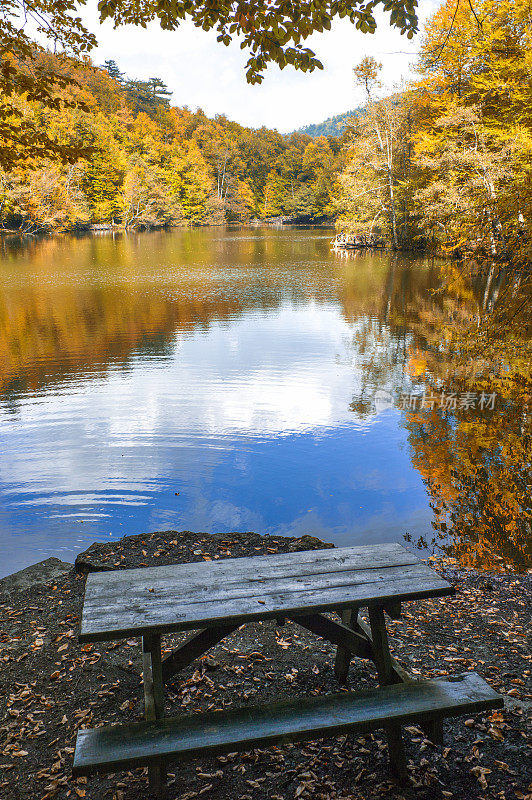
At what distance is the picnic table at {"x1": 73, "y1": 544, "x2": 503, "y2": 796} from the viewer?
1938mm

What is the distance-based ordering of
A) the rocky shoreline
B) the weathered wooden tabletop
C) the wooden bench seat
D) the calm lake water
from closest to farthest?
the wooden bench seat, the weathered wooden tabletop, the rocky shoreline, the calm lake water

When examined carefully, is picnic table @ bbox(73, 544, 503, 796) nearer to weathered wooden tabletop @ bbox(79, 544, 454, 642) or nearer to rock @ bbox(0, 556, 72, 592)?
weathered wooden tabletop @ bbox(79, 544, 454, 642)

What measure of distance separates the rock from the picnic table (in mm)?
1861

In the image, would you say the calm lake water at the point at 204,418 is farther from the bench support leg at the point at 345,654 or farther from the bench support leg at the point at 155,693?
the bench support leg at the point at 155,693

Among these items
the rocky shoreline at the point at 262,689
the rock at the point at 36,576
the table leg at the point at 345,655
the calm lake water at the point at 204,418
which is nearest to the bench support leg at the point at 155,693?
the rocky shoreline at the point at 262,689

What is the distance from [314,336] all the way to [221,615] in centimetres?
1170

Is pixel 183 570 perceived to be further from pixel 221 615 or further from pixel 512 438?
pixel 512 438

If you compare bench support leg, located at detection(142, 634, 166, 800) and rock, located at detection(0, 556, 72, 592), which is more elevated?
bench support leg, located at detection(142, 634, 166, 800)

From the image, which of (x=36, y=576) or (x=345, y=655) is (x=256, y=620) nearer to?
(x=345, y=655)

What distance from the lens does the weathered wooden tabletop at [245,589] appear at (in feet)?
6.84

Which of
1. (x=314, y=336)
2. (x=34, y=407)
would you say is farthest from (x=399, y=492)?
(x=314, y=336)

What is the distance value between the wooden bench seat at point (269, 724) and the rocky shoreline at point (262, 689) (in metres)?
0.40

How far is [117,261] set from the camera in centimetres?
2916

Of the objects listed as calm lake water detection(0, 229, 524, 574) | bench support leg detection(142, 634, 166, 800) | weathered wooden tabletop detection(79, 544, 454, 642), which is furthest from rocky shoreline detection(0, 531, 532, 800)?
calm lake water detection(0, 229, 524, 574)
